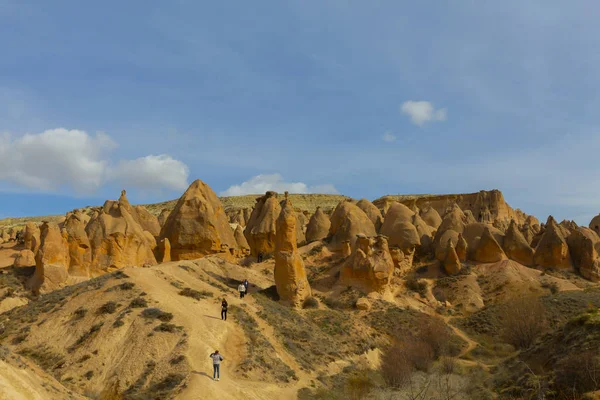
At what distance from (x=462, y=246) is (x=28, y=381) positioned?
106ft

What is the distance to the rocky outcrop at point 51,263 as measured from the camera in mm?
30391

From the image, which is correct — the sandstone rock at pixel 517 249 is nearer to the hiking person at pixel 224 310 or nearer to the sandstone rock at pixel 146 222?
the hiking person at pixel 224 310

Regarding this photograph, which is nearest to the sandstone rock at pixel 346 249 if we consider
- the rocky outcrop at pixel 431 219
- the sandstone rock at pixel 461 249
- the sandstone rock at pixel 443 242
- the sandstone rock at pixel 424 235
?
the sandstone rock at pixel 424 235

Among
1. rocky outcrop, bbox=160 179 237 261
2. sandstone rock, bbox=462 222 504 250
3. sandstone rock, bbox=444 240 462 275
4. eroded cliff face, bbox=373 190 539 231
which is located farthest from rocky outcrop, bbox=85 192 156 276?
eroded cliff face, bbox=373 190 539 231

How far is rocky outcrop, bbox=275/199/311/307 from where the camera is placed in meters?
28.2

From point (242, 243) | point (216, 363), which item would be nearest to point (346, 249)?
point (242, 243)

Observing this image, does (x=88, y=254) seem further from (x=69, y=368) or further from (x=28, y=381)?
(x=28, y=381)

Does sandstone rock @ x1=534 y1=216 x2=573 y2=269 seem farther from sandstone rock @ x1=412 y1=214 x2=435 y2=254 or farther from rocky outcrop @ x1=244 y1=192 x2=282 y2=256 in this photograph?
rocky outcrop @ x1=244 y1=192 x2=282 y2=256

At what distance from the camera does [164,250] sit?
33469mm

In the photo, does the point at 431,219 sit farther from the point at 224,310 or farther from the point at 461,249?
the point at 224,310

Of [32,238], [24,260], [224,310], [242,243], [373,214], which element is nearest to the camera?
[224,310]

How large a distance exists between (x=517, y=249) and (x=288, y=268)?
68.4ft

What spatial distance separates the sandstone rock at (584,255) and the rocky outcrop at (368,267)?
16.4 meters

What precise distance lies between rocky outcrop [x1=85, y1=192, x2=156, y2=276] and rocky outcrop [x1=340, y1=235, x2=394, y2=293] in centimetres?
1282
